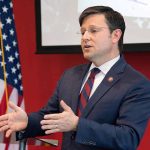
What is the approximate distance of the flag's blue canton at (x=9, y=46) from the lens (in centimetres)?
208

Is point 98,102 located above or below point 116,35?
below

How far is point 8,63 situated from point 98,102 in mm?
839

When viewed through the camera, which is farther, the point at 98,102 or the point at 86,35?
the point at 86,35

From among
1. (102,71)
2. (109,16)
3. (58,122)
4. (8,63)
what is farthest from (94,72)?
(8,63)

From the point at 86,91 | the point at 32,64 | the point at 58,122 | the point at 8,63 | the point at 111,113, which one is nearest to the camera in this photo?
the point at 58,122

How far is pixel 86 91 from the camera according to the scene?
1.51 meters

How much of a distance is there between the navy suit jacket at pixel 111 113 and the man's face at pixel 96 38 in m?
0.09

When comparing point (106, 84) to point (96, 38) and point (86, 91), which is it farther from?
point (96, 38)

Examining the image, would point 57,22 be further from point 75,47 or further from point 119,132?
point 119,132

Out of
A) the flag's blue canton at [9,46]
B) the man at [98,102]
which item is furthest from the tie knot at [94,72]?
the flag's blue canton at [9,46]

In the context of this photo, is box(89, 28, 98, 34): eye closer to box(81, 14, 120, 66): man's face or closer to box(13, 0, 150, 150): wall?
box(81, 14, 120, 66): man's face

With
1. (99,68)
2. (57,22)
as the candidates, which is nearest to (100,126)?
(99,68)

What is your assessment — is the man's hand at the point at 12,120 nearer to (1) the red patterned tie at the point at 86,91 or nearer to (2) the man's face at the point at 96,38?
(1) the red patterned tie at the point at 86,91

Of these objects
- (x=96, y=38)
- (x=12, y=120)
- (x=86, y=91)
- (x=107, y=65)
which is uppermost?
(x=96, y=38)
